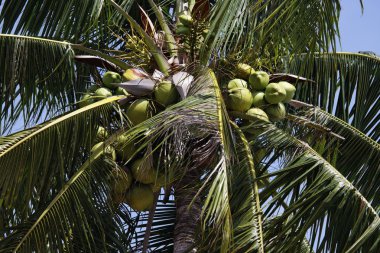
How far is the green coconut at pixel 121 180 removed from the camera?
250 inches

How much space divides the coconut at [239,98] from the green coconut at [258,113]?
0.06 m

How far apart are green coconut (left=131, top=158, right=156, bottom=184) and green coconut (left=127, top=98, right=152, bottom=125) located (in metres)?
0.26

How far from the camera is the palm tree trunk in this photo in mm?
6427

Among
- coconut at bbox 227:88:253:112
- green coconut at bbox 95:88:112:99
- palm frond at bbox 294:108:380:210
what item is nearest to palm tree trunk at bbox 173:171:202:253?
coconut at bbox 227:88:253:112

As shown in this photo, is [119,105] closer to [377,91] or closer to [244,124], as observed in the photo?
[244,124]

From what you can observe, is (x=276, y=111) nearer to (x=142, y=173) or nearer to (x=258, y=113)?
(x=258, y=113)

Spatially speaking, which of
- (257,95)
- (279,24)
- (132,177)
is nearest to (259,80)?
(257,95)

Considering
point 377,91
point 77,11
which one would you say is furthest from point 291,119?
point 77,11

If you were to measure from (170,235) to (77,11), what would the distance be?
1.84 meters

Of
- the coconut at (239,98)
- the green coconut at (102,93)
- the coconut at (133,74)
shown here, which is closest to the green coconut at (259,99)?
the coconut at (239,98)

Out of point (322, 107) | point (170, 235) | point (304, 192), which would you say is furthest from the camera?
point (322, 107)

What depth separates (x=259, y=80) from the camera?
21.7ft

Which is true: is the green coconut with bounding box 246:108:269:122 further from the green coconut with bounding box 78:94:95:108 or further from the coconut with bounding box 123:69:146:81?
the green coconut with bounding box 78:94:95:108

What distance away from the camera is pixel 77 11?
777 centimetres
